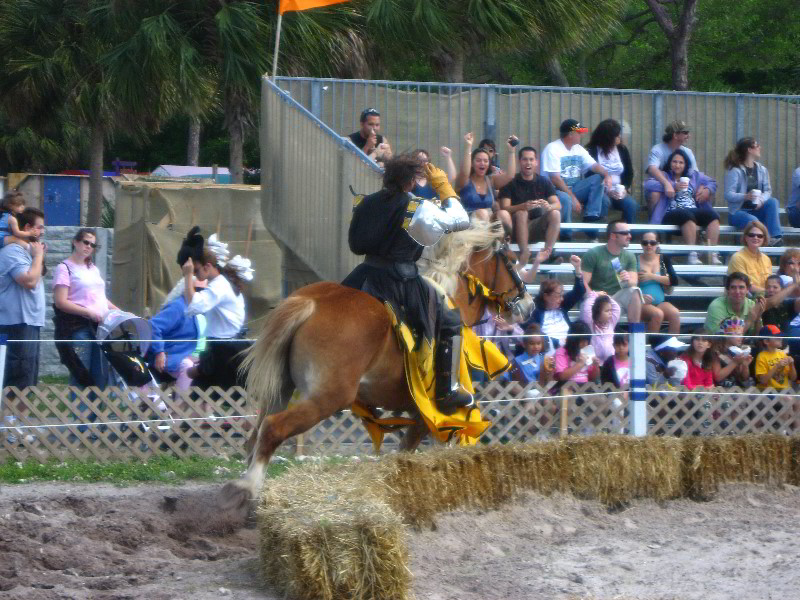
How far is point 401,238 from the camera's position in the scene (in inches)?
285

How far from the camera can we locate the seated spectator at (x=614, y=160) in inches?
525

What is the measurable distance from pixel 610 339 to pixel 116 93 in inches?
400

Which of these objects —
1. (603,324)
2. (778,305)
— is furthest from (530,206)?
(778,305)

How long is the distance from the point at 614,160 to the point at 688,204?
1042mm

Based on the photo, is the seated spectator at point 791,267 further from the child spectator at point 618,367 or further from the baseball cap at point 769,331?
the child spectator at point 618,367

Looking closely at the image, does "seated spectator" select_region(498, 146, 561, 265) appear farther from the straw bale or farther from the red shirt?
the straw bale

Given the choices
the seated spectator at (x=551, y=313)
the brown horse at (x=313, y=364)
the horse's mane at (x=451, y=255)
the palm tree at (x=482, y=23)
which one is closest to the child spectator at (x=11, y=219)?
the brown horse at (x=313, y=364)

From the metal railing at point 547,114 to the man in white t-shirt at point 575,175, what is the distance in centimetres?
144

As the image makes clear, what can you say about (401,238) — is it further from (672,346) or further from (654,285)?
(654,285)

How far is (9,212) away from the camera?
33.4 ft

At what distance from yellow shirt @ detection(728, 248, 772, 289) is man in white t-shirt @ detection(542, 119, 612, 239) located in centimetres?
188

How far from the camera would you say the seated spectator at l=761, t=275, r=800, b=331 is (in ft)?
36.3

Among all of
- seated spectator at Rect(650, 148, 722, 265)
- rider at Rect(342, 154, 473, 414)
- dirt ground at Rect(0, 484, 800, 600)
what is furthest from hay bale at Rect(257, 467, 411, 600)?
seated spectator at Rect(650, 148, 722, 265)

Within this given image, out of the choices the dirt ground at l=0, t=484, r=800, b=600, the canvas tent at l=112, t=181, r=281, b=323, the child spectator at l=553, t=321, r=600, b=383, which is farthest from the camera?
the canvas tent at l=112, t=181, r=281, b=323
